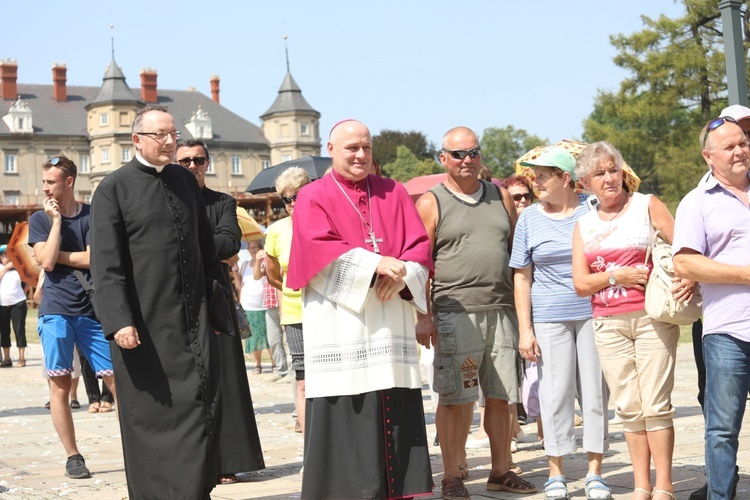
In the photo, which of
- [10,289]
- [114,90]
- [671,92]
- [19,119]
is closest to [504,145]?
[114,90]

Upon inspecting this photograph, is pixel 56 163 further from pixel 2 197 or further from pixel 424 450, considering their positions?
pixel 2 197

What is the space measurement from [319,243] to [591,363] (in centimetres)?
179

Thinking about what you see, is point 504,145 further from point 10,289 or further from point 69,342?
point 69,342

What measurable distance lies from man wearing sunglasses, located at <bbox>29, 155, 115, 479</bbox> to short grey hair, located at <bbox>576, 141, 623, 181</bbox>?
3529 millimetres

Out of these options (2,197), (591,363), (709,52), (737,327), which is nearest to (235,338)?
(591,363)

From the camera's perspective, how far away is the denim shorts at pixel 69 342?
7605mm

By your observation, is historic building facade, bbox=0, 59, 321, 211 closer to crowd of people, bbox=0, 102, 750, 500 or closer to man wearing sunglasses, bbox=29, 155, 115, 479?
man wearing sunglasses, bbox=29, 155, 115, 479

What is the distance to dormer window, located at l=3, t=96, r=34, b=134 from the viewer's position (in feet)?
313

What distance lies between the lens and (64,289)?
7738 millimetres

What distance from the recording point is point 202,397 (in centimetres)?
589

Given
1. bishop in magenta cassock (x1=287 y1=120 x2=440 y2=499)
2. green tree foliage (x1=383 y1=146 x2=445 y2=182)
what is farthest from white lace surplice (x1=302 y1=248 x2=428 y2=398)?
green tree foliage (x1=383 y1=146 x2=445 y2=182)

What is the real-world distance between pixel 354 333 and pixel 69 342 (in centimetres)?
275

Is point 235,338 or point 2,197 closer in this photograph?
point 235,338

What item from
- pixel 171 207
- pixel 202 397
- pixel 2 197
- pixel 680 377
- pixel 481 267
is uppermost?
pixel 2 197
